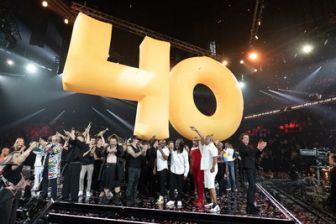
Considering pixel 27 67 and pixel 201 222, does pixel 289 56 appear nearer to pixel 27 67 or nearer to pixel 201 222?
pixel 201 222

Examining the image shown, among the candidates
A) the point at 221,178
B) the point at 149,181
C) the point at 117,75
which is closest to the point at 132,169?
the point at 149,181

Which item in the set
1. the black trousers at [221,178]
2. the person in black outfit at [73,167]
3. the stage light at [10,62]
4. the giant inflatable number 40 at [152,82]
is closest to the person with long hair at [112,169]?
the person in black outfit at [73,167]

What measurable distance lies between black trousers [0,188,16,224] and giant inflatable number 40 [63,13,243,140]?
107 inches

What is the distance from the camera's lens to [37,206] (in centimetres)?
380

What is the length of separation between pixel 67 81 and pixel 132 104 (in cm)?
1005

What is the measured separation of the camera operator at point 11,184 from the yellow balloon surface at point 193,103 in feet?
13.3

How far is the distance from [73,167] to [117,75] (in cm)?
247

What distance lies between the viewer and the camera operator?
3102 millimetres

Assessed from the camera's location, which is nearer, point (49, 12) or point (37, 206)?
point (37, 206)

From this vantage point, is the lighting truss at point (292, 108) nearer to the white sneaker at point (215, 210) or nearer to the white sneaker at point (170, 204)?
the white sneaker at point (215, 210)

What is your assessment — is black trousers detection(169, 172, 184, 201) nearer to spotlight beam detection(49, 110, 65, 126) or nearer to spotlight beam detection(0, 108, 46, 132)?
spotlight beam detection(49, 110, 65, 126)

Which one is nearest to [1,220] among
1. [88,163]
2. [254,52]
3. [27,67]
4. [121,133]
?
[88,163]

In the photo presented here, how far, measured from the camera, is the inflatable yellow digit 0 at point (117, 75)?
17.9 ft

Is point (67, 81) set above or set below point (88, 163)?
above
